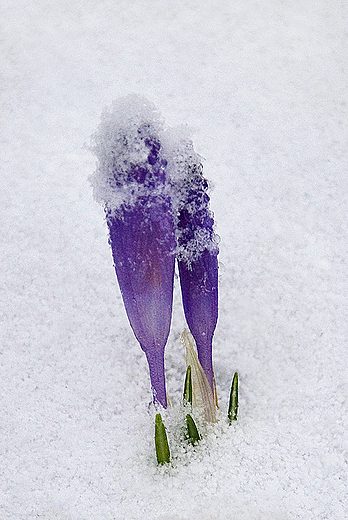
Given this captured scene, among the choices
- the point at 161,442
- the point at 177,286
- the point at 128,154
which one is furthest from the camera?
the point at 177,286

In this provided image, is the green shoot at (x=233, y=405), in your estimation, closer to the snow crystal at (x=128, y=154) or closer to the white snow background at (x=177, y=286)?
the white snow background at (x=177, y=286)

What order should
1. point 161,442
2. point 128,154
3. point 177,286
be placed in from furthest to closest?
point 177,286, point 161,442, point 128,154

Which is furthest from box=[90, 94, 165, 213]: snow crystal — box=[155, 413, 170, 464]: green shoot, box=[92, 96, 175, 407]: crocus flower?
box=[155, 413, 170, 464]: green shoot

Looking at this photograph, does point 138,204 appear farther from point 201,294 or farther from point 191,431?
point 191,431

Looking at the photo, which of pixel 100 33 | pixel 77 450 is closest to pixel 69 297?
pixel 77 450

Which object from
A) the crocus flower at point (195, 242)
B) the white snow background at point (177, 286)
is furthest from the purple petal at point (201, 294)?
the white snow background at point (177, 286)

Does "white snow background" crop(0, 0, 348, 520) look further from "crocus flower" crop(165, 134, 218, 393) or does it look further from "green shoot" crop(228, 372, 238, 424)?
"crocus flower" crop(165, 134, 218, 393)

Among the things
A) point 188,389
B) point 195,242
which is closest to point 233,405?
point 188,389
